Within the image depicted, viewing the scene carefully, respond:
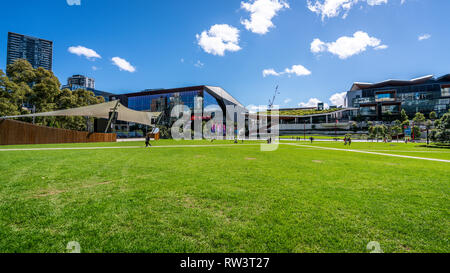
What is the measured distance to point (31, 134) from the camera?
791 inches

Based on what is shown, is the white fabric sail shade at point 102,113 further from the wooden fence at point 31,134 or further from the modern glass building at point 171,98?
the modern glass building at point 171,98

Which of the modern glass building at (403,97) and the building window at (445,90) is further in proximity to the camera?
the building window at (445,90)

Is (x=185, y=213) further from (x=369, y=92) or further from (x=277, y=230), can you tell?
(x=369, y=92)

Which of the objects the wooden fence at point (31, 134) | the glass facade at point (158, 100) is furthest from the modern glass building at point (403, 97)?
the wooden fence at point (31, 134)

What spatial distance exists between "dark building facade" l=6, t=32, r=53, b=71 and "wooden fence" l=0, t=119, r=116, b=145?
3310 cm

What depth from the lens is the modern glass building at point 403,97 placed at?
75562 millimetres

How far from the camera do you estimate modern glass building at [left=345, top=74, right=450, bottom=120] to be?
75.6 meters

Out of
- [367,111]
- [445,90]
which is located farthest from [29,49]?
[445,90]

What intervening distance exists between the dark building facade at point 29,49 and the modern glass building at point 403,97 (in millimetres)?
111455

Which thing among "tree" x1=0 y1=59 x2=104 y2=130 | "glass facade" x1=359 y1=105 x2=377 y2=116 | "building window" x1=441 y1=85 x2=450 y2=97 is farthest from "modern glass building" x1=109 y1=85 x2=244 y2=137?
"building window" x1=441 y1=85 x2=450 y2=97

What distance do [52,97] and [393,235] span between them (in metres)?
38.5
